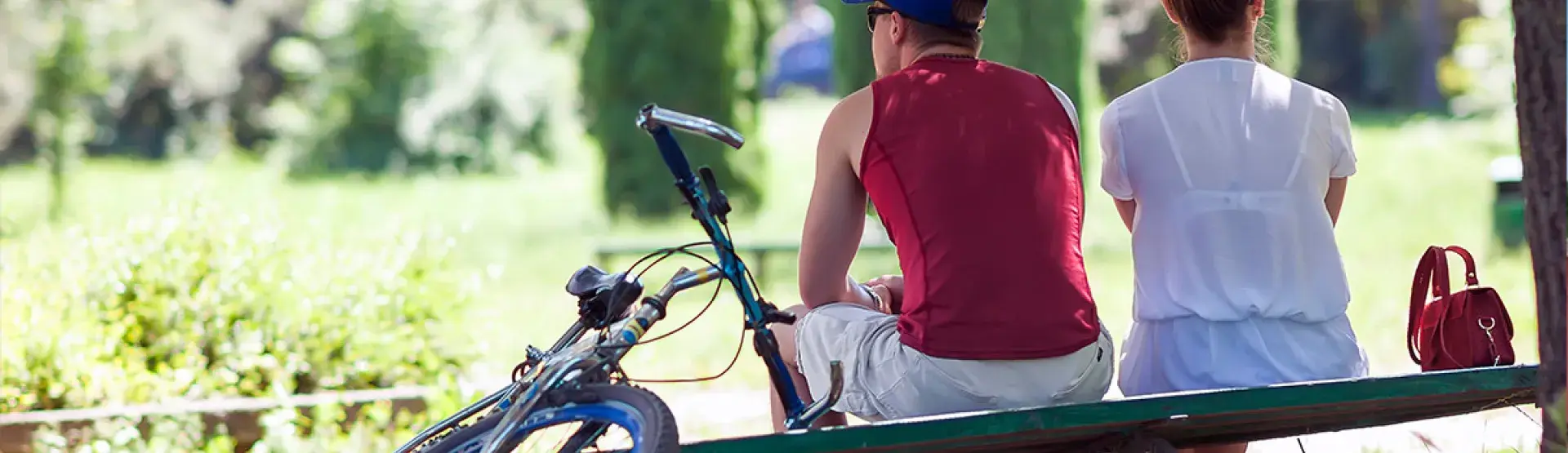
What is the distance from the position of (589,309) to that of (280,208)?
150 inches

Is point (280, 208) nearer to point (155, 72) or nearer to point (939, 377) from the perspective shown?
point (939, 377)

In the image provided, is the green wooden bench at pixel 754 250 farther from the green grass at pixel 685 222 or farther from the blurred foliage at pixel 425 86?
the blurred foliage at pixel 425 86

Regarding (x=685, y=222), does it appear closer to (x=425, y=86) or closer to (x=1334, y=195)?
(x=425, y=86)

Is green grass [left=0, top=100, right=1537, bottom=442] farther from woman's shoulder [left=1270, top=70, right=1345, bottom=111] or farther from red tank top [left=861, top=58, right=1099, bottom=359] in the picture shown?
woman's shoulder [left=1270, top=70, right=1345, bottom=111]

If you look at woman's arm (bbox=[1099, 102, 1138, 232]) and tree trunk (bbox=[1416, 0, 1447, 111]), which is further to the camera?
tree trunk (bbox=[1416, 0, 1447, 111])

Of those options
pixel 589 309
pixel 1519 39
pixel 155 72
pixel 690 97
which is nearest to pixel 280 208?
pixel 589 309

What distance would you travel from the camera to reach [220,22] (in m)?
27.5

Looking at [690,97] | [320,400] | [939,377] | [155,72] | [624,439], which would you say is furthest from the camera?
[155,72]

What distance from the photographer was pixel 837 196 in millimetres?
3203

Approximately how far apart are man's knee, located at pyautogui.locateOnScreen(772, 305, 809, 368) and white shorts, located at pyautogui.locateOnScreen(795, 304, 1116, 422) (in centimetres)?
13

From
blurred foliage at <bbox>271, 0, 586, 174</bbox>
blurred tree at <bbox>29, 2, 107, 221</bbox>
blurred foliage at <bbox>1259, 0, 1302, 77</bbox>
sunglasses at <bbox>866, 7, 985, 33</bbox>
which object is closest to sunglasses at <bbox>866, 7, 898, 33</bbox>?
sunglasses at <bbox>866, 7, 985, 33</bbox>

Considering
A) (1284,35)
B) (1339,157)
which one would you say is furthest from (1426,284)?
(1284,35)

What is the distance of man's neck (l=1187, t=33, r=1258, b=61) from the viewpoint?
11.7 ft

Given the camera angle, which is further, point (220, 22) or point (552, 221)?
point (220, 22)
